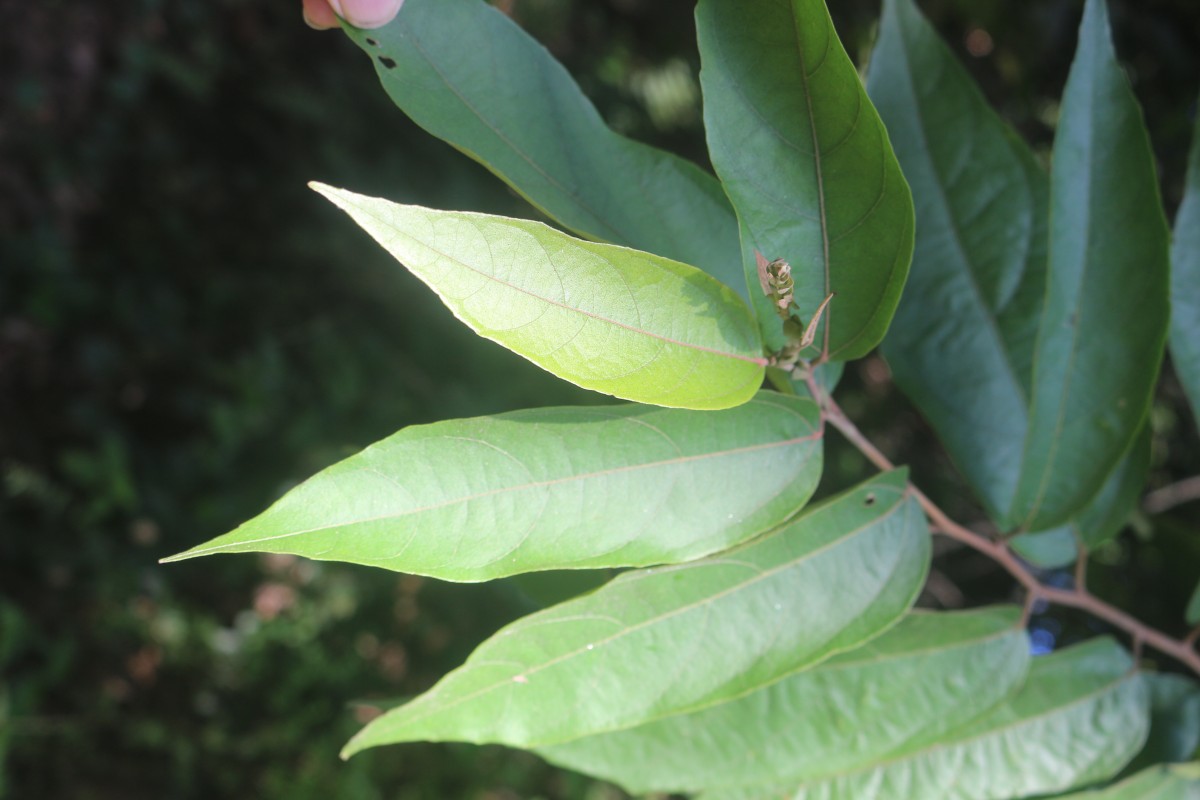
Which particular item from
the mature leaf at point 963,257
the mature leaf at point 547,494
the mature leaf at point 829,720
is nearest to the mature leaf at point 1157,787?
the mature leaf at point 829,720

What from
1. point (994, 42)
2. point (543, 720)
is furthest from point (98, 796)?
point (994, 42)

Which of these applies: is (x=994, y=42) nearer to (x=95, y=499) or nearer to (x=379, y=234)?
(x=379, y=234)

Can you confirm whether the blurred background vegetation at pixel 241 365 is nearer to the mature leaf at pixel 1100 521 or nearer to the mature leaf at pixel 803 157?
the mature leaf at pixel 1100 521

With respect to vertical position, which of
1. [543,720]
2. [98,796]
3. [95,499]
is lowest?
[98,796]

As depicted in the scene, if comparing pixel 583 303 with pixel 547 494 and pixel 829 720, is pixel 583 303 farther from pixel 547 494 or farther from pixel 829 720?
pixel 829 720

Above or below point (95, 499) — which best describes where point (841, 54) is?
above

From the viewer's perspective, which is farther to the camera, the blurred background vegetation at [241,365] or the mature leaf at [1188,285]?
the blurred background vegetation at [241,365]
